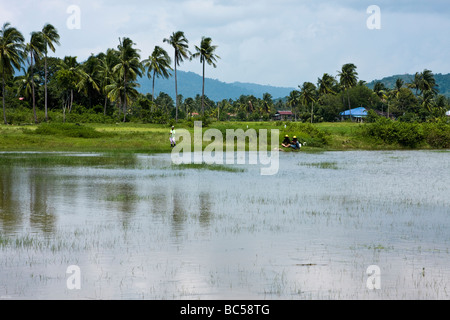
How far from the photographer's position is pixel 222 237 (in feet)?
38.0

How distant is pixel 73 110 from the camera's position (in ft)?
247

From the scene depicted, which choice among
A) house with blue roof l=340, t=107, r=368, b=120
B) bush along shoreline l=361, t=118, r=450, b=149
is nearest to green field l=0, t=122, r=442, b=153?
bush along shoreline l=361, t=118, r=450, b=149

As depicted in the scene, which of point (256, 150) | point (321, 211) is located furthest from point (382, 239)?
point (256, 150)

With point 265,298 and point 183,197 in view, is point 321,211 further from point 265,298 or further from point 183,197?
point 265,298

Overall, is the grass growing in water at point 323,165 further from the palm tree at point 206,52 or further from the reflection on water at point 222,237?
the palm tree at point 206,52

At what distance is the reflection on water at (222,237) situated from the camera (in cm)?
812

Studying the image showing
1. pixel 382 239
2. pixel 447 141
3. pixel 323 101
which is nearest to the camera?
pixel 382 239

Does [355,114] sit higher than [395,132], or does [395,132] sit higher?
[355,114]

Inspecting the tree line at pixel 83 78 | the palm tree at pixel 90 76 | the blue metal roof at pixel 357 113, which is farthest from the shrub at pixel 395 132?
the blue metal roof at pixel 357 113

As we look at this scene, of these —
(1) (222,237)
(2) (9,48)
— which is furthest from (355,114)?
(1) (222,237)

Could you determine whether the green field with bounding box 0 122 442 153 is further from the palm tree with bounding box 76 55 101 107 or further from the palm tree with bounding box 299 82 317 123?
the palm tree with bounding box 299 82 317 123

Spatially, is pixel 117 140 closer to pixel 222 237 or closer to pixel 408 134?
pixel 408 134
